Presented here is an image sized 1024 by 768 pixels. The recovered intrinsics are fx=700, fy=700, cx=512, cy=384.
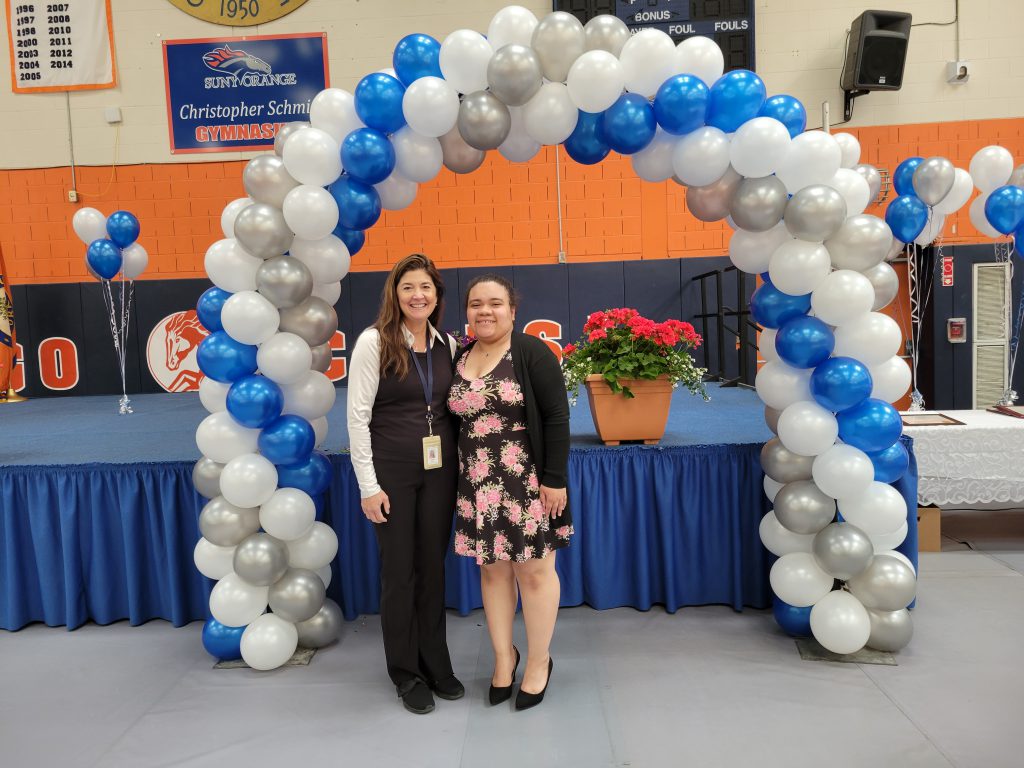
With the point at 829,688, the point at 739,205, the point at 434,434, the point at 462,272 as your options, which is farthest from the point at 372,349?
the point at 462,272

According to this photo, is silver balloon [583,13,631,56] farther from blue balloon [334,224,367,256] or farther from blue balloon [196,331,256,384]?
blue balloon [196,331,256,384]

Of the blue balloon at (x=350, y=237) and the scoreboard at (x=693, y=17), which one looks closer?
the blue balloon at (x=350, y=237)

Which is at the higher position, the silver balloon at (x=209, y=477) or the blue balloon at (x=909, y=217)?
the blue balloon at (x=909, y=217)

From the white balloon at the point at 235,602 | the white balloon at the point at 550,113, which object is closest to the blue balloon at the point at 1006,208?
the white balloon at the point at 550,113

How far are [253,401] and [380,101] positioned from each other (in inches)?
42.2

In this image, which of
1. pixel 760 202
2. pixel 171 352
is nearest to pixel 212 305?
pixel 760 202

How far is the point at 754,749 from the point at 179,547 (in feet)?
7.45

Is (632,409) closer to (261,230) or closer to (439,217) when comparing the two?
(261,230)

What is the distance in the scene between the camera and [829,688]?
224 cm

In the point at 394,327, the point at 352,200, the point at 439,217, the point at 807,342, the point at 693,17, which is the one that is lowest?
the point at 807,342

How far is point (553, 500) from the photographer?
6.72 feet

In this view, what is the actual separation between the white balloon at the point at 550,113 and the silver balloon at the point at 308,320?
37.1 inches

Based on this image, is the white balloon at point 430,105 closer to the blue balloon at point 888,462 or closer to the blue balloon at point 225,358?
the blue balloon at point 225,358

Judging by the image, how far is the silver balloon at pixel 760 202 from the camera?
231cm
